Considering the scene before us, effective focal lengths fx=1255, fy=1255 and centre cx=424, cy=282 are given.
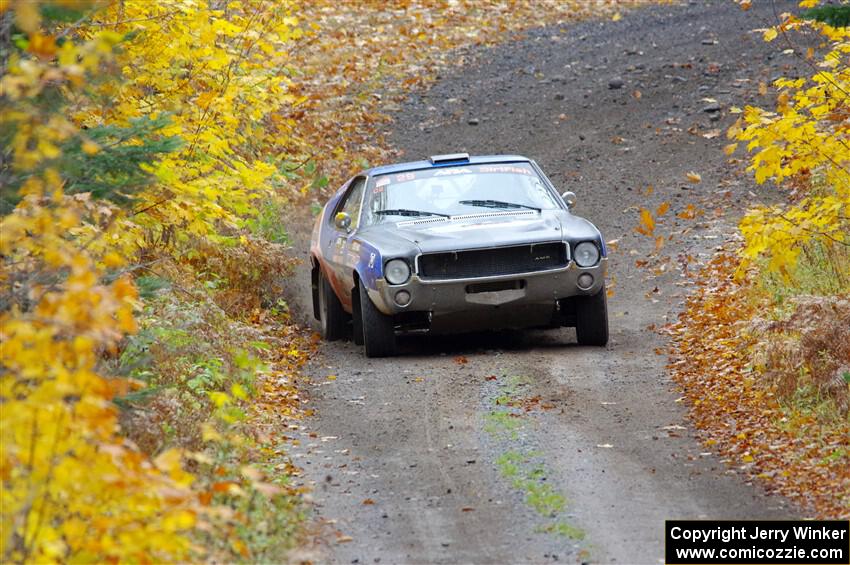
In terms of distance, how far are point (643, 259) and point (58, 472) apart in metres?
11.7

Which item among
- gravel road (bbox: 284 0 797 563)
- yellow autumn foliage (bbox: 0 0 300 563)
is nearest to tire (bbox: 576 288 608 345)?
gravel road (bbox: 284 0 797 563)

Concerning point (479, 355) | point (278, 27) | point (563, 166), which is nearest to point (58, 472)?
point (479, 355)

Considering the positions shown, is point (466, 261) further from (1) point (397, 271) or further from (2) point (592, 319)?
(2) point (592, 319)

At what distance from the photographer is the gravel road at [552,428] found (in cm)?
650

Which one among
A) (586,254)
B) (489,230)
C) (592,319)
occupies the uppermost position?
(489,230)

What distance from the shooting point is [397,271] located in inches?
420

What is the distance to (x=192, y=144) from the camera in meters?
10.2

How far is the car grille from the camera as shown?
10.7 meters

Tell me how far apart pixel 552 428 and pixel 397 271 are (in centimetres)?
263

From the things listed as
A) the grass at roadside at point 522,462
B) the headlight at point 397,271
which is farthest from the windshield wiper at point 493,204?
the grass at roadside at point 522,462

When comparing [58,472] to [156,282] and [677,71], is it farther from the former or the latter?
[677,71]

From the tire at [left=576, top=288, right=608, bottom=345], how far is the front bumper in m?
0.18

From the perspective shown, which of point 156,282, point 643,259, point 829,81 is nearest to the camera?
point 156,282

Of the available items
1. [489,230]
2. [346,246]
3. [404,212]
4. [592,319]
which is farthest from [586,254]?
[346,246]
